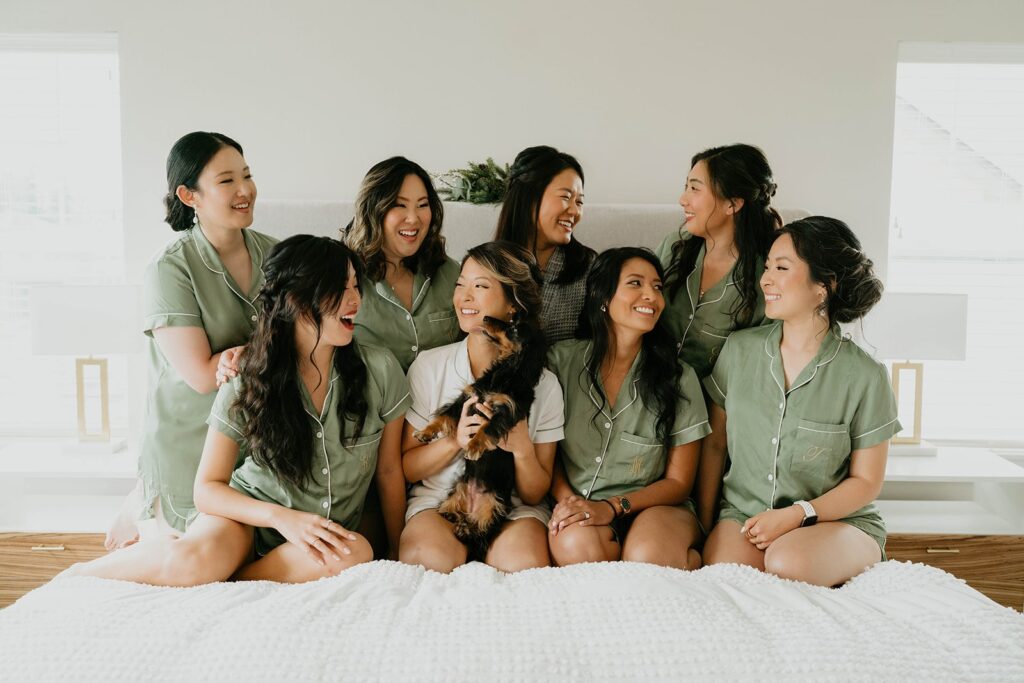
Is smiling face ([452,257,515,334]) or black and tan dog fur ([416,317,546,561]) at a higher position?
smiling face ([452,257,515,334])

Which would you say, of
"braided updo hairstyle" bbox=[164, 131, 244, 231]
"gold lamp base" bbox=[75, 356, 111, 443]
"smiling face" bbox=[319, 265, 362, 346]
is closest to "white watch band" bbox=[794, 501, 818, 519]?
"smiling face" bbox=[319, 265, 362, 346]

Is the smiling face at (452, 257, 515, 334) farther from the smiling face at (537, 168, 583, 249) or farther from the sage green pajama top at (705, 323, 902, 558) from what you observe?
the sage green pajama top at (705, 323, 902, 558)

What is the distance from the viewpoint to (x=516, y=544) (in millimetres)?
2191

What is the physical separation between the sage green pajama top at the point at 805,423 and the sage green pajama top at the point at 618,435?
5.9 inches

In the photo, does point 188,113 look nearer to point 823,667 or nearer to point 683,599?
point 683,599

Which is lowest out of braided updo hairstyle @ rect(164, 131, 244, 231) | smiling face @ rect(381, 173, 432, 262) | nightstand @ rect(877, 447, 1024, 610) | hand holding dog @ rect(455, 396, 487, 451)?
nightstand @ rect(877, 447, 1024, 610)

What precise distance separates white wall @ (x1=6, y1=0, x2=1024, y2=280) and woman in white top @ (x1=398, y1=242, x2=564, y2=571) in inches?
55.1

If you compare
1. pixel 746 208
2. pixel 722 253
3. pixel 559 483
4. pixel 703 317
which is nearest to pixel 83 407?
pixel 559 483

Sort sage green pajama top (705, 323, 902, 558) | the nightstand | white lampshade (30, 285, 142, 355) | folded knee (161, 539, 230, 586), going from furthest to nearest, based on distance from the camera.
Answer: white lampshade (30, 285, 142, 355) → the nightstand → sage green pajama top (705, 323, 902, 558) → folded knee (161, 539, 230, 586)

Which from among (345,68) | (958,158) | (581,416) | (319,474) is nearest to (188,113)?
(345,68)

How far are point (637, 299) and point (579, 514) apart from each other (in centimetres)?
67

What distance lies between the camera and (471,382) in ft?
7.63

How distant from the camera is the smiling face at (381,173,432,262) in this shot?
251 centimetres

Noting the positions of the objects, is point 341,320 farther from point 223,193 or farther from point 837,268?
point 837,268
